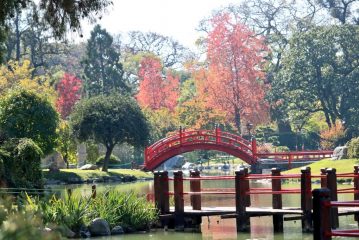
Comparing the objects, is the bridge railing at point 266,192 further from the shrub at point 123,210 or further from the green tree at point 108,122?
the green tree at point 108,122

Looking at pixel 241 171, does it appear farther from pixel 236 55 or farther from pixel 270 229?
pixel 236 55

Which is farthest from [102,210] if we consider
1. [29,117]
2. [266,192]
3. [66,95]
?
[66,95]

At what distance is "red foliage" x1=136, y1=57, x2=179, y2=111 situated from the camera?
7319 centimetres

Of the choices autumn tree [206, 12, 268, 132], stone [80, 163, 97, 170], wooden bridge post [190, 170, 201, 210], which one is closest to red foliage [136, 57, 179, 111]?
autumn tree [206, 12, 268, 132]

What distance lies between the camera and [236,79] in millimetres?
64812

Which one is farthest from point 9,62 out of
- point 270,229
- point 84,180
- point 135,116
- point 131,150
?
point 270,229

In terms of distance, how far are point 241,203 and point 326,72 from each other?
4278 centimetres

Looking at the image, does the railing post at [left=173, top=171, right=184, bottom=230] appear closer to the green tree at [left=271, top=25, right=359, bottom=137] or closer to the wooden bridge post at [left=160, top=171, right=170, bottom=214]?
the wooden bridge post at [left=160, top=171, right=170, bottom=214]

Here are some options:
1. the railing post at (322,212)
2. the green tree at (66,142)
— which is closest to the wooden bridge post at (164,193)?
the railing post at (322,212)

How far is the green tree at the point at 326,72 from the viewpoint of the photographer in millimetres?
59438

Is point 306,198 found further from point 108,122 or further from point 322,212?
point 108,122

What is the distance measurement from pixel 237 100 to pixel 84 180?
70.8ft

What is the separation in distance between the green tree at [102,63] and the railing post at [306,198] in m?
54.5

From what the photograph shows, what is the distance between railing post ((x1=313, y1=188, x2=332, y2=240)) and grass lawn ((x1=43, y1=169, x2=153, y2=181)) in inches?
1466
